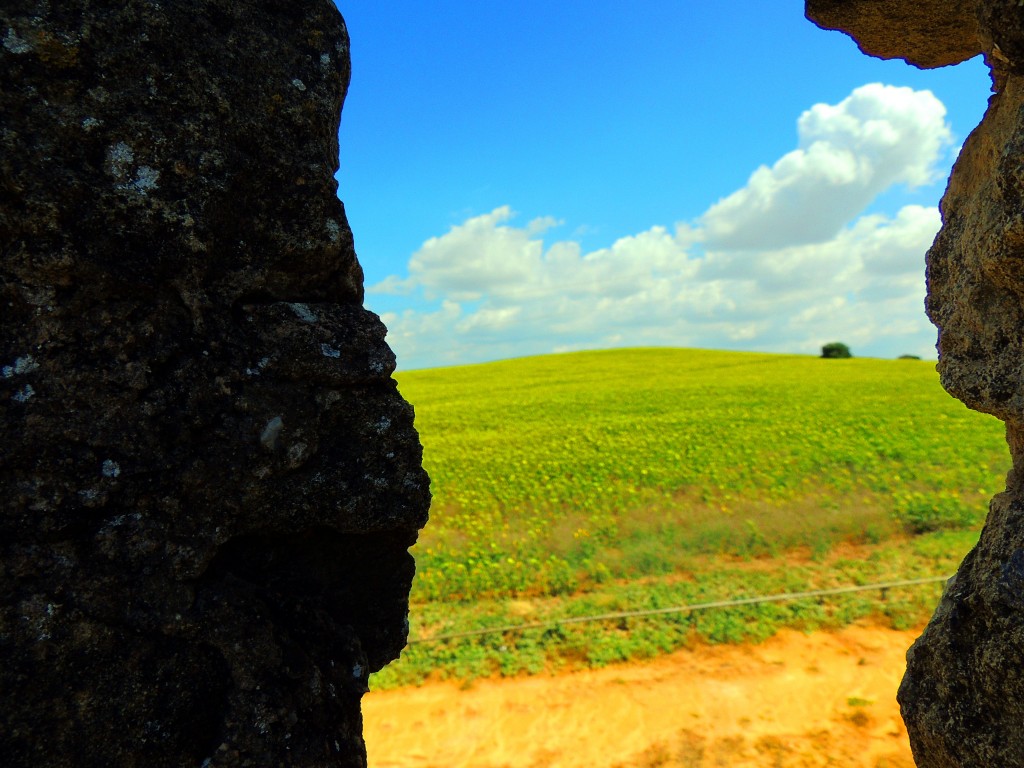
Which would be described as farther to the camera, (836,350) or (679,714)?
(836,350)

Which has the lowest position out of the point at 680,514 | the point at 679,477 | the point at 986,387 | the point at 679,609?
the point at 679,609

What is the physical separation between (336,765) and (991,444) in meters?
24.9

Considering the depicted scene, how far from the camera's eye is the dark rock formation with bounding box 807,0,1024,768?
3469 millimetres

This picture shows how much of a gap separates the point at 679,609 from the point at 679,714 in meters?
2.88

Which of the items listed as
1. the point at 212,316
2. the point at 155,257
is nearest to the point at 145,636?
the point at 212,316

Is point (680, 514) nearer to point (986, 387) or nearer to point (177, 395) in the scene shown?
point (986, 387)

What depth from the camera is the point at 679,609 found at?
1216 centimetres

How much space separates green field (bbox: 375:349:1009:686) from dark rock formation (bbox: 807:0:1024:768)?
7.56m

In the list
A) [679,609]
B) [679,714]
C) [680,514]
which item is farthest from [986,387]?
[680,514]

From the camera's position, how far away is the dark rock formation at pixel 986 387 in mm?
3469

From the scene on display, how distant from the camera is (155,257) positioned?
3281mm

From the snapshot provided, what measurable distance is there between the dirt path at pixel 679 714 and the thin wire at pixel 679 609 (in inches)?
47.3

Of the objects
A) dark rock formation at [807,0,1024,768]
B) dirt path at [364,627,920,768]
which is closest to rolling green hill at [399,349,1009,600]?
dirt path at [364,627,920,768]

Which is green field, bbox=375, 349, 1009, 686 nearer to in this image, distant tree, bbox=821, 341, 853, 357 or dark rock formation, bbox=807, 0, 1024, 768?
dark rock formation, bbox=807, 0, 1024, 768
